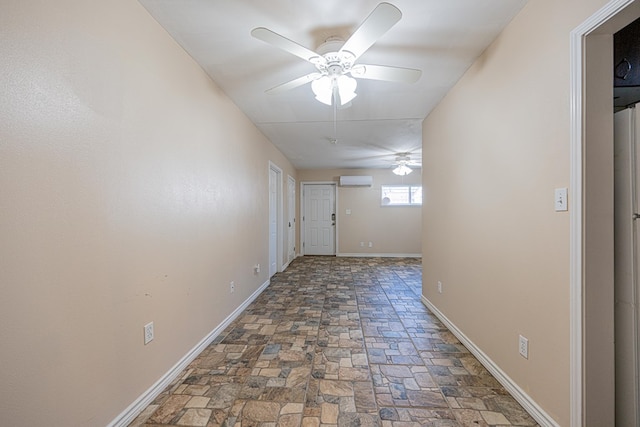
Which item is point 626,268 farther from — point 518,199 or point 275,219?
A: point 275,219

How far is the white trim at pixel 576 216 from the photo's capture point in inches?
45.1

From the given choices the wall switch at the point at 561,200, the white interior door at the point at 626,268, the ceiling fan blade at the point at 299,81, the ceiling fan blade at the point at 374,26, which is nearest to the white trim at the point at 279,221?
the ceiling fan blade at the point at 299,81

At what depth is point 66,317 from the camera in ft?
3.53

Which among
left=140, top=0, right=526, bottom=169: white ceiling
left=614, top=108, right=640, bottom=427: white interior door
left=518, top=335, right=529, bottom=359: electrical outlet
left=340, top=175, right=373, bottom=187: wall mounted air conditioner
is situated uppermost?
left=140, top=0, right=526, bottom=169: white ceiling

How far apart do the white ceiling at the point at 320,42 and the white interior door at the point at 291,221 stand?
110 inches

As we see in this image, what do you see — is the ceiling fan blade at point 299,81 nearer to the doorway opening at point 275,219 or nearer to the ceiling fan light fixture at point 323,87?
the ceiling fan light fixture at point 323,87

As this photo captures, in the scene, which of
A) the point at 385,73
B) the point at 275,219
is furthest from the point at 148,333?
the point at 275,219

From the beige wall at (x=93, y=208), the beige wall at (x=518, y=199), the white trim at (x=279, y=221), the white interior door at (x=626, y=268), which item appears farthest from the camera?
the white trim at (x=279, y=221)

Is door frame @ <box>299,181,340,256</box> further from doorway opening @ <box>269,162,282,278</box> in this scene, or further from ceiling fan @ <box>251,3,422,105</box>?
ceiling fan @ <box>251,3,422,105</box>

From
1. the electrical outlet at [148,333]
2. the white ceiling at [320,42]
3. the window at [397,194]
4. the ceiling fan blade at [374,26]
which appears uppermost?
the white ceiling at [320,42]

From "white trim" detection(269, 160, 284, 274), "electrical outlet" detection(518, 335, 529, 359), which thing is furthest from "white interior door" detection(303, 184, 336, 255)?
"electrical outlet" detection(518, 335, 529, 359)

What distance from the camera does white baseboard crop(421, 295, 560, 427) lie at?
4.40 feet

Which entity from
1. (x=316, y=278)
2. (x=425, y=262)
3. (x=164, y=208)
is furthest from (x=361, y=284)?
(x=164, y=208)

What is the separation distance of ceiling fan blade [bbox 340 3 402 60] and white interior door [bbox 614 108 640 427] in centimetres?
114
